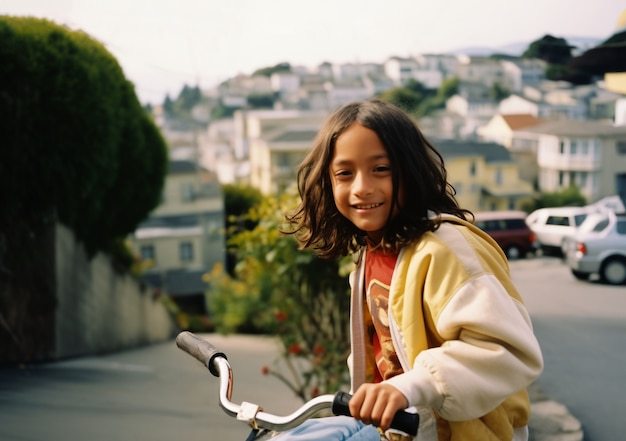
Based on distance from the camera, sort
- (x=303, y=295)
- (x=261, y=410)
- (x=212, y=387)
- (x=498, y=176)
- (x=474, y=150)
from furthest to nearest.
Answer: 1. (x=212, y=387)
2. (x=303, y=295)
3. (x=474, y=150)
4. (x=498, y=176)
5. (x=261, y=410)

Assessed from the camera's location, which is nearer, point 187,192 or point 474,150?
point 474,150

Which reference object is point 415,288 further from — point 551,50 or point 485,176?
point 485,176

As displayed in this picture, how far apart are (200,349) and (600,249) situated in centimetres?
195

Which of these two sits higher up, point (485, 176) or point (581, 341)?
point (485, 176)

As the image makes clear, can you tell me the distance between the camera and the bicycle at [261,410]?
1.16 m

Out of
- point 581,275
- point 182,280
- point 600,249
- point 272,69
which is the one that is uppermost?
point 272,69

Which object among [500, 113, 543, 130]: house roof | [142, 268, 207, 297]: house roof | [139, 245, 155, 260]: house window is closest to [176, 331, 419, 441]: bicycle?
[500, 113, 543, 130]: house roof

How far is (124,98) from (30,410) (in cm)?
312

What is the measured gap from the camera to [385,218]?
1.45m

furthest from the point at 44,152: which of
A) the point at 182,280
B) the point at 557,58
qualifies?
the point at 182,280

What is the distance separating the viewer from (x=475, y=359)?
4.07 feet

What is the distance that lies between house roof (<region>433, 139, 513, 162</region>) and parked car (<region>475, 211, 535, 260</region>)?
0.93ft

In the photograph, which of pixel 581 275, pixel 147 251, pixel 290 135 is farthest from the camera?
pixel 147 251

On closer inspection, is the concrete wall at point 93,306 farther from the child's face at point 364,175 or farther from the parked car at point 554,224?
the child's face at point 364,175
